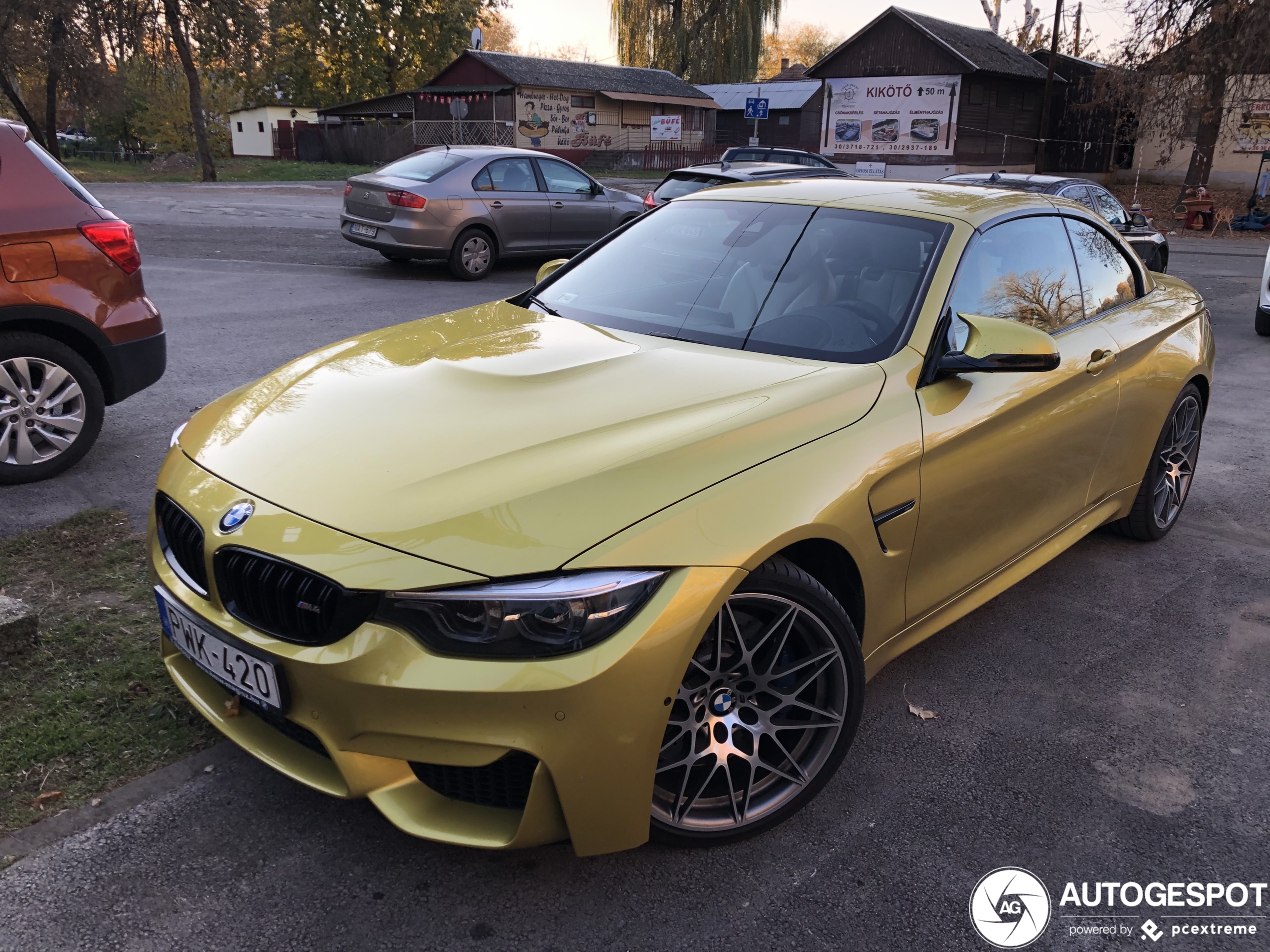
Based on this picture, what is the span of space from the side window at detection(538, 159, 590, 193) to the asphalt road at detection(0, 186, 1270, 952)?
32.1ft

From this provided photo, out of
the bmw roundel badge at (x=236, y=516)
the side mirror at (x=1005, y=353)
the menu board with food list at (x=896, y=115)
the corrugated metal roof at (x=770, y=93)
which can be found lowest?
the bmw roundel badge at (x=236, y=516)

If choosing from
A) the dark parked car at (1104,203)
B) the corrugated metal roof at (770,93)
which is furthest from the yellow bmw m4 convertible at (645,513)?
the corrugated metal roof at (770,93)

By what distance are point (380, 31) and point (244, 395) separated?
59.3m

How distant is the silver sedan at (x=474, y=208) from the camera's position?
11.9 m

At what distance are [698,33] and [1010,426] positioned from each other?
5567cm

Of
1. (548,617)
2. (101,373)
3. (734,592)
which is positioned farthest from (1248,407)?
(101,373)

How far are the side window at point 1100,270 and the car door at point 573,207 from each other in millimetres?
9682

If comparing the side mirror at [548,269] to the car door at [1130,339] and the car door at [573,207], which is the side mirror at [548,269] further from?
the car door at [573,207]

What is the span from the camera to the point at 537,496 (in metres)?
2.21

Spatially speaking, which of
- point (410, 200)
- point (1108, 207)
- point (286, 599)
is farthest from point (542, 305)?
point (1108, 207)

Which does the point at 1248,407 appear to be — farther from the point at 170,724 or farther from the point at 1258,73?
the point at 1258,73

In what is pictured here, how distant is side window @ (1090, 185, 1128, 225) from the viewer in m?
11.7

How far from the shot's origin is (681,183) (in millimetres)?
10680

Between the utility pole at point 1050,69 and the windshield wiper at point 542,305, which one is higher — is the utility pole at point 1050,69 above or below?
above
